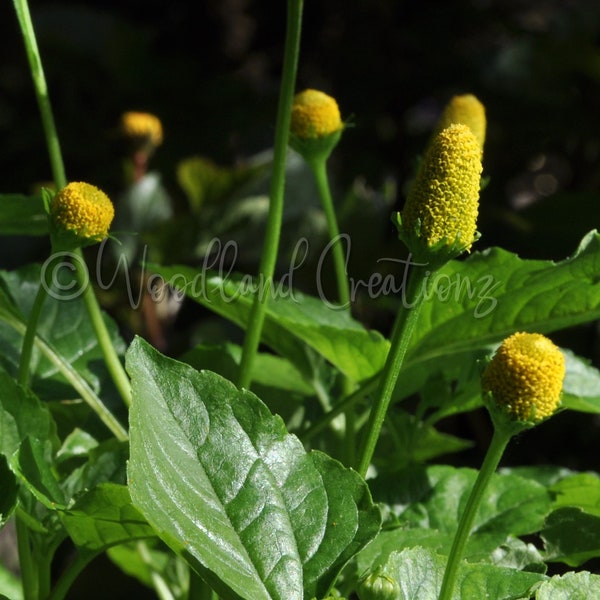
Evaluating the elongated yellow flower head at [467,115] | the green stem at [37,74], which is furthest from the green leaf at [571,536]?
the green stem at [37,74]

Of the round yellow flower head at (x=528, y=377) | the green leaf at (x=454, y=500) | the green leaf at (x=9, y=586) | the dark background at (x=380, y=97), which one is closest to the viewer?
the round yellow flower head at (x=528, y=377)

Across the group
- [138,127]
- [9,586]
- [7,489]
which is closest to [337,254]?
[7,489]

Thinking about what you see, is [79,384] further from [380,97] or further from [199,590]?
[380,97]

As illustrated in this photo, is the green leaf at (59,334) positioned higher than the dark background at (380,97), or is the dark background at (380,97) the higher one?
the dark background at (380,97)

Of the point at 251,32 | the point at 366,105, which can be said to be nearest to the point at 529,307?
the point at 366,105

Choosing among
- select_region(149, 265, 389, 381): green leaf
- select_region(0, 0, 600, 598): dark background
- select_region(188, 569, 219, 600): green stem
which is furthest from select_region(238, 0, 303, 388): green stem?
select_region(0, 0, 600, 598): dark background

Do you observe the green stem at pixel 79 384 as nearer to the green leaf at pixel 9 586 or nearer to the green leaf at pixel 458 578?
the green leaf at pixel 458 578

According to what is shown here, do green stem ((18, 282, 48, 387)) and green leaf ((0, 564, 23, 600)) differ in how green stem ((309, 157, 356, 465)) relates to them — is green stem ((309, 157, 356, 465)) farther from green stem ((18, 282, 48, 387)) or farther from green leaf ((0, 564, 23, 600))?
green leaf ((0, 564, 23, 600))

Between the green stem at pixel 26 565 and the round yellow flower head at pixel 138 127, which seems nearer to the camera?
the green stem at pixel 26 565
